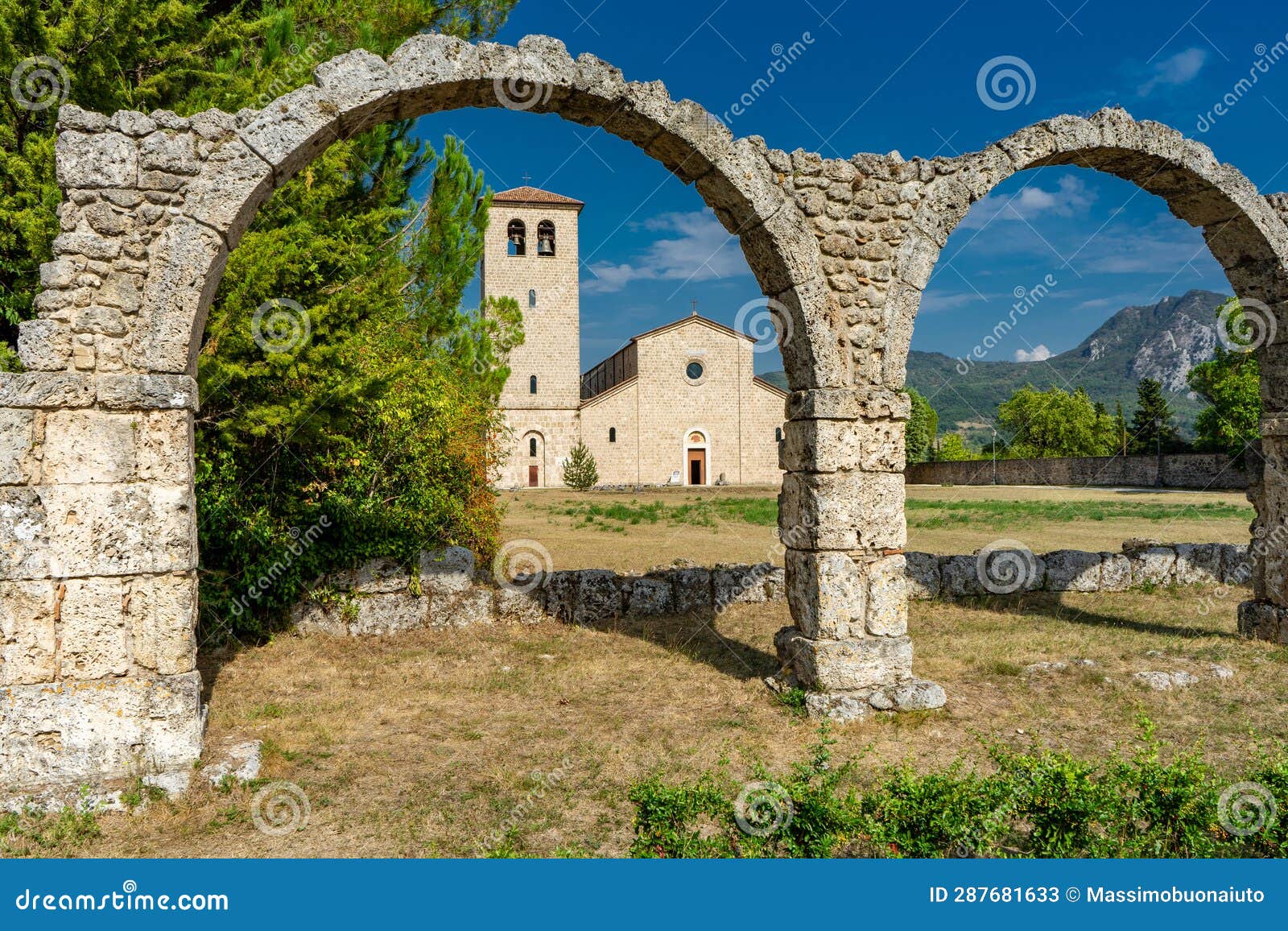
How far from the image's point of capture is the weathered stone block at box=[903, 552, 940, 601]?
10.8 meters

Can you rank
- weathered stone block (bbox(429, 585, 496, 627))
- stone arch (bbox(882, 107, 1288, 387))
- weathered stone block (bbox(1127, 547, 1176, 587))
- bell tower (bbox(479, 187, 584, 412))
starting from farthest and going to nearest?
bell tower (bbox(479, 187, 584, 412))
weathered stone block (bbox(1127, 547, 1176, 587))
weathered stone block (bbox(429, 585, 496, 627))
stone arch (bbox(882, 107, 1288, 387))

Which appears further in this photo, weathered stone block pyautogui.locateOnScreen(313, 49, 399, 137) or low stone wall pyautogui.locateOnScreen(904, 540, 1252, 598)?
low stone wall pyautogui.locateOnScreen(904, 540, 1252, 598)

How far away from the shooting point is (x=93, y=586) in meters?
4.88

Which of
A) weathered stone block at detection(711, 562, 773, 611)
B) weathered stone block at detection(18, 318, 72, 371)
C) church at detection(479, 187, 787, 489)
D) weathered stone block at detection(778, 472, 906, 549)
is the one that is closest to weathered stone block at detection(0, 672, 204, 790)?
weathered stone block at detection(18, 318, 72, 371)

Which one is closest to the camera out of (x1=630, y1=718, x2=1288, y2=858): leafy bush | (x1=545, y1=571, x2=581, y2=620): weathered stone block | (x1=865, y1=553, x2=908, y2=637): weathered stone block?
(x1=630, y1=718, x2=1288, y2=858): leafy bush

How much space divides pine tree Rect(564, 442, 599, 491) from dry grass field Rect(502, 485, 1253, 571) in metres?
2.41

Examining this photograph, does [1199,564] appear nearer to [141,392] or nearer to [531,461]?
[141,392]

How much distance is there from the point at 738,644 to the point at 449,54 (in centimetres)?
597

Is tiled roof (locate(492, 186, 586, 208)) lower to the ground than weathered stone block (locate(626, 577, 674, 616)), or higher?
higher

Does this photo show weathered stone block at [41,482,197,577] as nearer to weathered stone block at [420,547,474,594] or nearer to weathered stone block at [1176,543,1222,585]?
weathered stone block at [420,547,474,594]

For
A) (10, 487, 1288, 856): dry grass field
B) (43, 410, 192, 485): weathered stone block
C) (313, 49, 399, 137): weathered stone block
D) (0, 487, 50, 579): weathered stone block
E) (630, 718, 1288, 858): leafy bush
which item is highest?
(313, 49, 399, 137): weathered stone block

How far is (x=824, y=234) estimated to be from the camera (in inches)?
255

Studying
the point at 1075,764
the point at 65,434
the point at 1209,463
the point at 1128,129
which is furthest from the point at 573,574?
the point at 1209,463

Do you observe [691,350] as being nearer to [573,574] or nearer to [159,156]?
[573,574]
